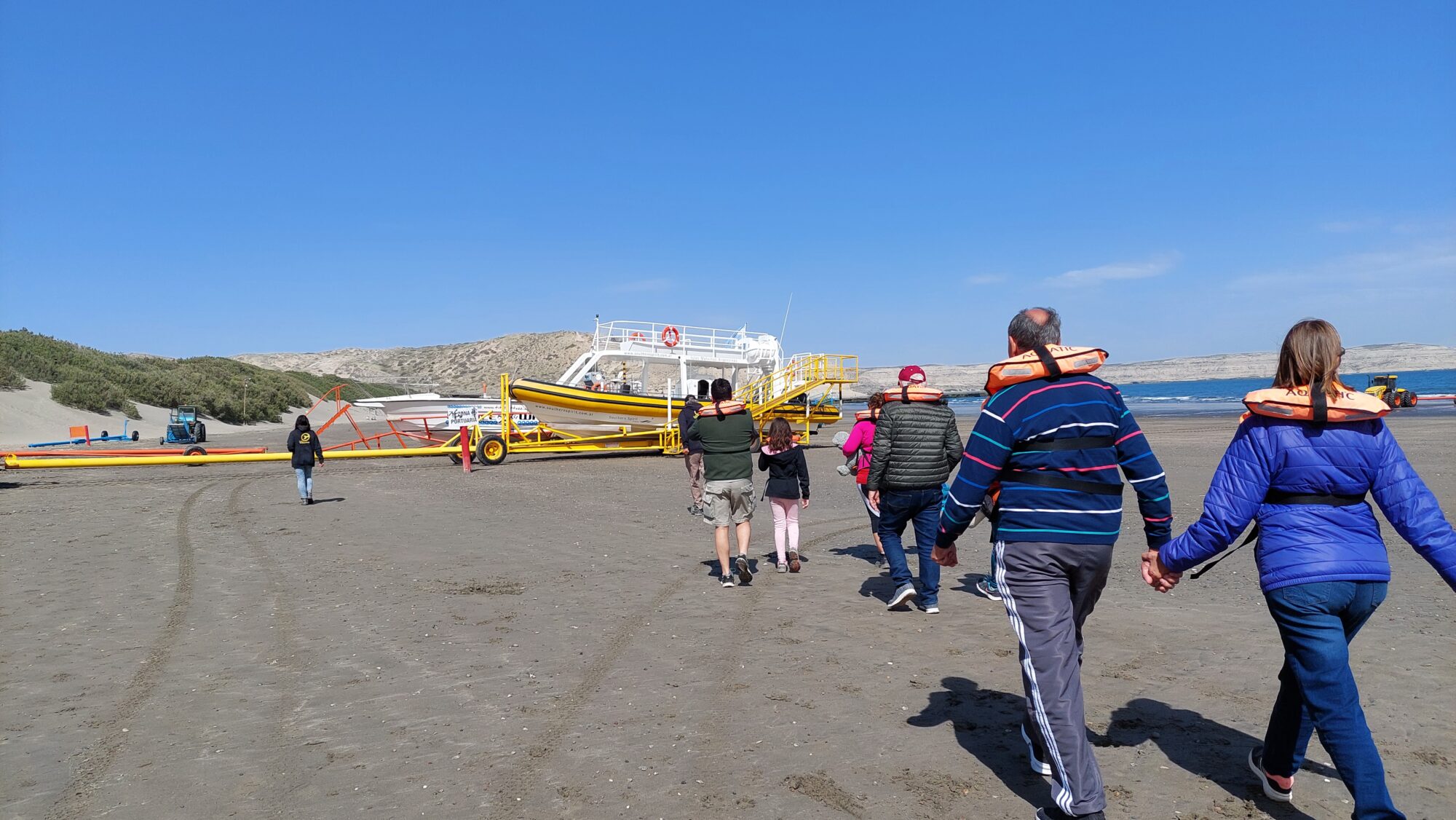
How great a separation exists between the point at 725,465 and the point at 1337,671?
485 cm

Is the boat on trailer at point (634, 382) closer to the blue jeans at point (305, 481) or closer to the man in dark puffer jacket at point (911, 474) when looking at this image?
the blue jeans at point (305, 481)

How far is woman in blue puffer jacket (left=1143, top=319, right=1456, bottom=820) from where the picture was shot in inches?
111

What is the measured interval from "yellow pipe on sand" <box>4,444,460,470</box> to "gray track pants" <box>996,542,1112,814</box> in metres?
16.6

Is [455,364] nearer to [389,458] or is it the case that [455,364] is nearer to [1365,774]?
[389,458]

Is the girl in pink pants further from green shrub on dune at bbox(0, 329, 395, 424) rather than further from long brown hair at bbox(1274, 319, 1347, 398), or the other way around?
green shrub on dune at bbox(0, 329, 395, 424)

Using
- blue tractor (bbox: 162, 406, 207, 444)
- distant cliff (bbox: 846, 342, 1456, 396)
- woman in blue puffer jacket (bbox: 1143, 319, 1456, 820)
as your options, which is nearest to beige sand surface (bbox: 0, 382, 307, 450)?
blue tractor (bbox: 162, 406, 207, 444)

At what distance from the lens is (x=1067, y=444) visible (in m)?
3.12

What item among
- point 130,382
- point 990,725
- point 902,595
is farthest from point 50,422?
point 990,725

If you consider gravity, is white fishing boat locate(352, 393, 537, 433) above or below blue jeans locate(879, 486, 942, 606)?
above

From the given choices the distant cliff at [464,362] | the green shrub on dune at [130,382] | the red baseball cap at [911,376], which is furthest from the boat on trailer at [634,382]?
the distant cliff at [464,362]

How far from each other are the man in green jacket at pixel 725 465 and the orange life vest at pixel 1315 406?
4502 millimetres

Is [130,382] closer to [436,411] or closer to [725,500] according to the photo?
[436,411]

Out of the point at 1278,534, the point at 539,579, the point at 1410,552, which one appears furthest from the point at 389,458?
the point at 1278,534

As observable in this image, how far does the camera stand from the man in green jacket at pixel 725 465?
7195 millimetres
